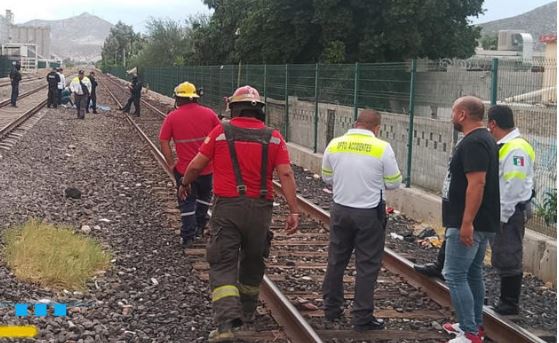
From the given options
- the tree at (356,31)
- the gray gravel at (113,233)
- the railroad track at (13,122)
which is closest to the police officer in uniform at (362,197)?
the gray gravel at (113,233)

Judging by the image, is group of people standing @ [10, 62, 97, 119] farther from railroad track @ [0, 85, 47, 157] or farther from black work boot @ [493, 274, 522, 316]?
black work boot @ [493, 274, 522, 316]

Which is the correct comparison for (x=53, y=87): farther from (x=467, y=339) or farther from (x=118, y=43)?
(x=118, y=43)

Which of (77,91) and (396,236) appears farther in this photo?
(77,91)

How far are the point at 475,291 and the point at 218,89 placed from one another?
24.7 meters

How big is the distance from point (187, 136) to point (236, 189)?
3.01 meters

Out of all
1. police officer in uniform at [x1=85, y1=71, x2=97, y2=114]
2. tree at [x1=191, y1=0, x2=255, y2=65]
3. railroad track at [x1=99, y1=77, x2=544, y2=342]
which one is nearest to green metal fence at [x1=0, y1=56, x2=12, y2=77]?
tree at [x1=191, y1=0, x2=255, y2=65]

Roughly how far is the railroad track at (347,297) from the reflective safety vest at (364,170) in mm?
1062

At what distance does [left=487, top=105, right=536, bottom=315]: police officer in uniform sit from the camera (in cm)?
612

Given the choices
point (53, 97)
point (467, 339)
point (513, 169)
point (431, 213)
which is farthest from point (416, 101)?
point (53, 97)

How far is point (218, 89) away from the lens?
29.8 metres

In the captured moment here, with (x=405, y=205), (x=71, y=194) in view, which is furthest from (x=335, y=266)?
(x=71, y=194)

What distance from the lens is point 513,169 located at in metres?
6.13

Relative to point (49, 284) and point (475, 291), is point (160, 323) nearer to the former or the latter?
point (49, 284)

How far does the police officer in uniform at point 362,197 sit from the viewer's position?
589 cm
